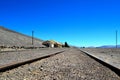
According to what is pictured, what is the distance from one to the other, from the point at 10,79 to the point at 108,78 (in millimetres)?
2351

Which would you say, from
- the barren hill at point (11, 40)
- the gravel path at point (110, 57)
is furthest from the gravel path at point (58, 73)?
the barren hill at point (11, 40)

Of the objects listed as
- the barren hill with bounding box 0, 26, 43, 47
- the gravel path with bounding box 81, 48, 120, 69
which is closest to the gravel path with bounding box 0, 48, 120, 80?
the gravel path with bounding box 81, 48, 120, 69

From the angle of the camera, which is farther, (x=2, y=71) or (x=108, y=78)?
(x=2, y=71)

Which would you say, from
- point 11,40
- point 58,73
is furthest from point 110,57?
point 11,40

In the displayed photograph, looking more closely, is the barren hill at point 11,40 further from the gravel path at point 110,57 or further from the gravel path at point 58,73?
the gravel path at point 58,73

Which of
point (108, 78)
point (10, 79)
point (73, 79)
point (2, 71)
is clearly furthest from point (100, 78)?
point (2, 71)

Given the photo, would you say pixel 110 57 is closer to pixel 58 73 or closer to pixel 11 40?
pixel 58 73

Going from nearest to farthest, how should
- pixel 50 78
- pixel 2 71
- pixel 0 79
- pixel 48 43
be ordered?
1. pixel 0 79
2. pixel 50 78
3. pixel 2 71
4. pixel 48 43

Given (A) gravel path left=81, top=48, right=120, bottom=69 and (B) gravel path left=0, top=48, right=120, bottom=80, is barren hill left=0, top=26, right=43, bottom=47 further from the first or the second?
(B) gravel path left=0, top=48, right=120, bottom=80

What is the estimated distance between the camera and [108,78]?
18.4 ft

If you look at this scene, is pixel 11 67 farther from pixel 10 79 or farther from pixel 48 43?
pixel 48 43

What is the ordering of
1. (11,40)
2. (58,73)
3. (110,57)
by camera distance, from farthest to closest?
(11,40) < (110,57) < (58,73)

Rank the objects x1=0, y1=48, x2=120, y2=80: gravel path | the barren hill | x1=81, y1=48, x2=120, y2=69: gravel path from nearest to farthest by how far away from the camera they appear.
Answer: x1=0, y1=48, x2=120, y2=80: gravel path < x1=81, y1=48, x2=120, y2=69: gravel path < the barren hill

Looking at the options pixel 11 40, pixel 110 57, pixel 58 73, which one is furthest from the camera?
pixel 11 40
